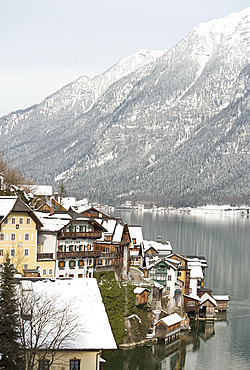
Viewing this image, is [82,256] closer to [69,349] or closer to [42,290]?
[42,290]

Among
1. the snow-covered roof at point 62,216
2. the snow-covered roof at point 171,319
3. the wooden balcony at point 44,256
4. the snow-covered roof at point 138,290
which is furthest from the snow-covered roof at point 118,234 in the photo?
the snow-covered roof at point 171,319

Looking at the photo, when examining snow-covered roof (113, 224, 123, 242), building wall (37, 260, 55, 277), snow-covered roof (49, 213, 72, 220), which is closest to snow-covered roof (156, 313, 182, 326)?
snow-covered roof (113, 224, 123, 242)

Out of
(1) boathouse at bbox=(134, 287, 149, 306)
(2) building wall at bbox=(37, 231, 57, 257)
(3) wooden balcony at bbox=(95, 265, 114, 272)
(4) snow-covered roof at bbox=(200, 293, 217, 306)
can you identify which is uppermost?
(2) building wall at bbox=(37, 231, 57, 257)

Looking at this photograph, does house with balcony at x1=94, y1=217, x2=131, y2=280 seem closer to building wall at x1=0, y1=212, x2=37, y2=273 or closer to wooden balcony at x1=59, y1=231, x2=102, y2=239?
wooden balcony at x1=59, y1=231, x2=102, y2=239

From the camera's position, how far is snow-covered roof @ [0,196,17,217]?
62.1m

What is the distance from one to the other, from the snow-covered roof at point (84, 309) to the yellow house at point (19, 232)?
22.6 meters

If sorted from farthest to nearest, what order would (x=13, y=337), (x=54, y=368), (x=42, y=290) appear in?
1. (x=42, y=290)
2. (x=54, y=368)
3. (x=13, y=337)

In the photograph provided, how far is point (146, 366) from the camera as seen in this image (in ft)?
202

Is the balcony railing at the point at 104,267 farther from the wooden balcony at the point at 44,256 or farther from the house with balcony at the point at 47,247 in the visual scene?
the wooden balcony at the point at 44,256

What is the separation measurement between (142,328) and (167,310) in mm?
8102

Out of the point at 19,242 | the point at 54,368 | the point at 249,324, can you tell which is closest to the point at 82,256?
the point at 19,242

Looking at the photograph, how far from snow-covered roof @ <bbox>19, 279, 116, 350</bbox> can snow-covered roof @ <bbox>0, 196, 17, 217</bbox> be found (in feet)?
77.2

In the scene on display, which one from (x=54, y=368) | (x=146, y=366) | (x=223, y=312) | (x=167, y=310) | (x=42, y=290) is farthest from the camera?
(x=223, y=312)

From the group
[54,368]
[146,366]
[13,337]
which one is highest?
[13,337]
